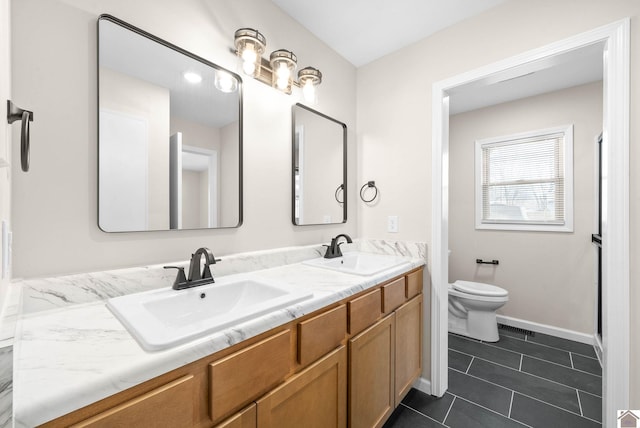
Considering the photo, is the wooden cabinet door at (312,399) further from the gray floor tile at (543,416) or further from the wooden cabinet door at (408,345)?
the gray floor tile at (543,416)

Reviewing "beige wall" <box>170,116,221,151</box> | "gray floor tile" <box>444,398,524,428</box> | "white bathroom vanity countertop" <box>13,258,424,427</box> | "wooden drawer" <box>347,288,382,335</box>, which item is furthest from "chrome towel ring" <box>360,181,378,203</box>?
"gray floor tile" <box>444,398,524,428</box>

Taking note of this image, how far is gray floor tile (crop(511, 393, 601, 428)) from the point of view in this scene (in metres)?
1.57

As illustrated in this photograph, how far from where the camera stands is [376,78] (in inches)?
87.9

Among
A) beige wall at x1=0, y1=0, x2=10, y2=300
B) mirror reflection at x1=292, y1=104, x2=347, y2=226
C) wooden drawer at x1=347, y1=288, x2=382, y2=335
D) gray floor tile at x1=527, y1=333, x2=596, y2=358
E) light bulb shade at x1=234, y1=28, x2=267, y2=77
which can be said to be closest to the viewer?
beige wall at x1=0, y1=0, x2=10, y2=300

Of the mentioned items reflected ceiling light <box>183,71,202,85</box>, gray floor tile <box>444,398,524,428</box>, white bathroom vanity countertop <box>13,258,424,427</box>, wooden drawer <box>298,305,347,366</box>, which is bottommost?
gray floor tile <box>444,398,524,428</box>

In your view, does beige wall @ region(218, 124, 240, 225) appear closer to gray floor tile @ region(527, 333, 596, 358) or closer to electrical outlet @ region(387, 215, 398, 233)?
electrical outlet @ region(387, 215, 398, 233)

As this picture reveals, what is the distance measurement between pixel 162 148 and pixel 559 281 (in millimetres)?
3473

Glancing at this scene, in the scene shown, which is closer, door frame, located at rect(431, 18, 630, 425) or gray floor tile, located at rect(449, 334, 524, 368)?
door frame, located at rect(431, 18, 630, 425)

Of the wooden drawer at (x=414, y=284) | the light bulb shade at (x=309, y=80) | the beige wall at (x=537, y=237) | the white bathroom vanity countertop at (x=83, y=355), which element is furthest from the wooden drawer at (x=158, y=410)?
the beige wall at (x=537, y=237)

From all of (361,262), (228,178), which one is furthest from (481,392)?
(228,178)

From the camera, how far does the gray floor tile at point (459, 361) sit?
2156mm

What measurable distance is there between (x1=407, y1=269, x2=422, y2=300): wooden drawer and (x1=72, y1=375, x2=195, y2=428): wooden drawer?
134 cm

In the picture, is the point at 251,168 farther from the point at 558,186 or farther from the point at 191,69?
the point at 558,186

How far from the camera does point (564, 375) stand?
2029 millimetres
